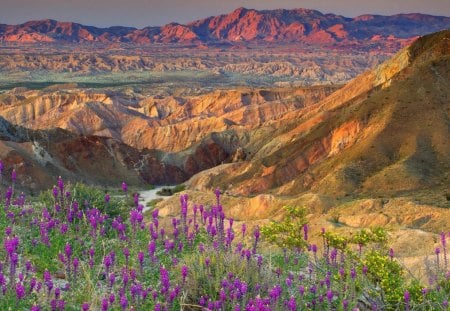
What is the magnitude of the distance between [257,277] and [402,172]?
152 feet

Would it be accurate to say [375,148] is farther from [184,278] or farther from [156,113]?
[156,113]

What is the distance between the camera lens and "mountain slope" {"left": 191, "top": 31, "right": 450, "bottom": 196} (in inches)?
2082

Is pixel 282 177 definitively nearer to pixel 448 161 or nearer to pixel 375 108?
pixel 375 108

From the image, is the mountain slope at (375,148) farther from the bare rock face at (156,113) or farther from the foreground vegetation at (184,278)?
the foreground vegetation at (184,278)

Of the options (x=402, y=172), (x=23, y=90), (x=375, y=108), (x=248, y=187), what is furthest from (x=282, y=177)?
(x=23, y=90)

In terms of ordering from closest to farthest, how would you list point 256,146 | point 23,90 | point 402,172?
point 402,172, point 256,146, point 23,90

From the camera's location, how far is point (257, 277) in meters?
7.98

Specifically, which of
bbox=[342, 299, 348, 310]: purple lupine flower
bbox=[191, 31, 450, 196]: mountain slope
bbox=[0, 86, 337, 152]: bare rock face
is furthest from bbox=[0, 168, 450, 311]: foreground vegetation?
bbox=[0, 86, 337, 152]: bare rock face

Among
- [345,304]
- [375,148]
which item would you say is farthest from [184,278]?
[375,148]

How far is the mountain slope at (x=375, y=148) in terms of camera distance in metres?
52.9

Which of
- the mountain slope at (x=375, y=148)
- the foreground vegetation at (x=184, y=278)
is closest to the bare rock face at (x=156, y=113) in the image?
the mountain slope at (x=375, y=148)

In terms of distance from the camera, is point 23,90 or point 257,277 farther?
point 23,90

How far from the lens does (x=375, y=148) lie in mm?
58219

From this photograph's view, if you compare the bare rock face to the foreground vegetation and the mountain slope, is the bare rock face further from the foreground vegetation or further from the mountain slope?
the foreground vegetation
